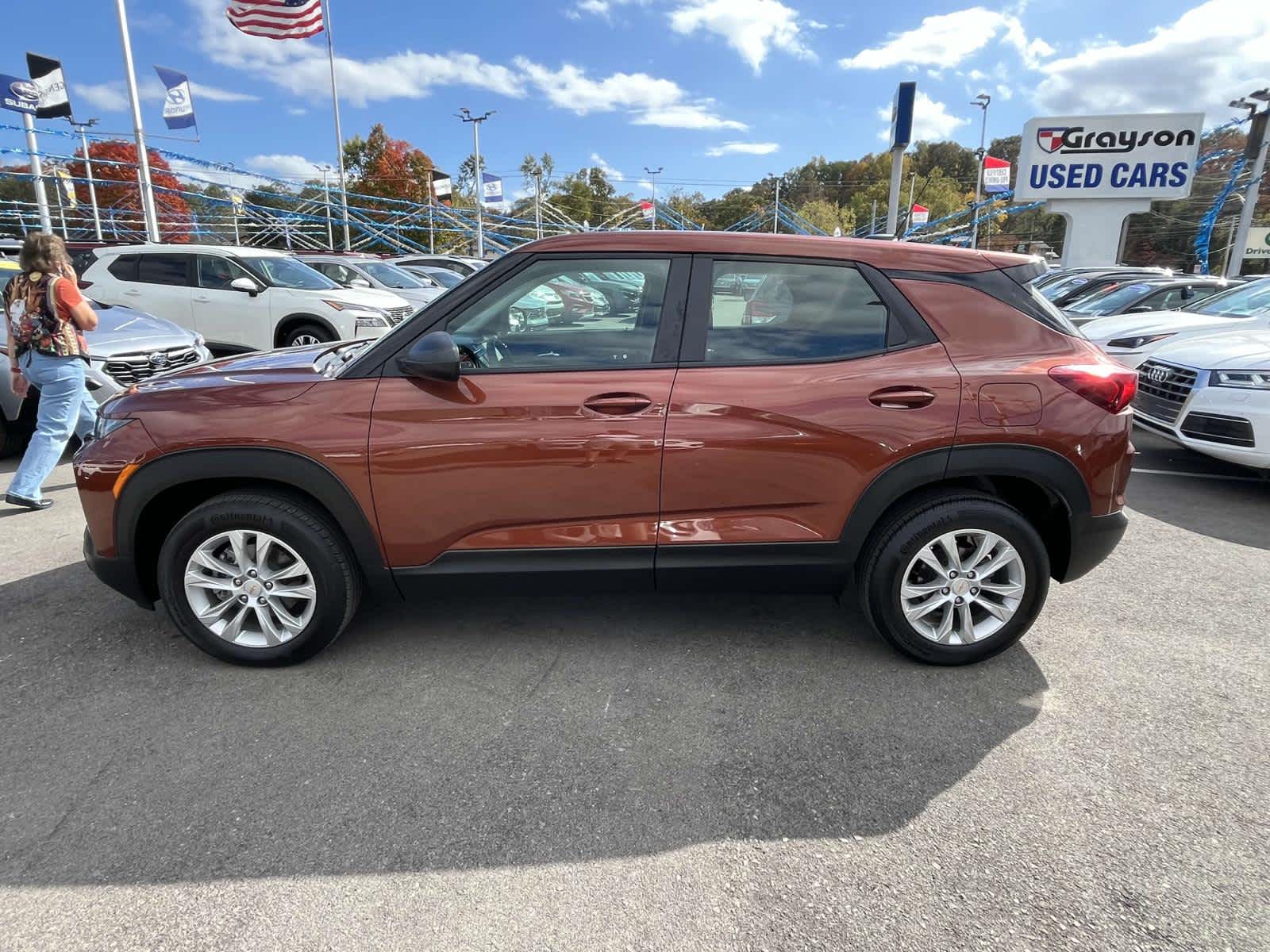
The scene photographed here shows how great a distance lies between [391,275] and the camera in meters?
14.5

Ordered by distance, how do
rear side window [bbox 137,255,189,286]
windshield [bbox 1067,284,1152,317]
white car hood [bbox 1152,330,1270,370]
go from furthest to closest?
windshield [bbox 1067,284,1152,317] → rear side window [bbox 137,255,189,286] → white car hood [bbox 1152,330,1270,370]

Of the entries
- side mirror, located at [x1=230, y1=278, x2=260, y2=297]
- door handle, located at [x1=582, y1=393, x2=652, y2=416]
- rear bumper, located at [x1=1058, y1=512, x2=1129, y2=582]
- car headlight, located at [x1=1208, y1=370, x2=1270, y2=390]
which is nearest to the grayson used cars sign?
car headlight, located at [x1=1208, y1=370, x2=1270, y2=390]

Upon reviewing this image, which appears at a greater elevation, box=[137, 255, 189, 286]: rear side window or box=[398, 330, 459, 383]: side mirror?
box=[137, 255, 189, 286]: rear side window

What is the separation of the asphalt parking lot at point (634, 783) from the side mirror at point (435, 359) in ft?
4.00

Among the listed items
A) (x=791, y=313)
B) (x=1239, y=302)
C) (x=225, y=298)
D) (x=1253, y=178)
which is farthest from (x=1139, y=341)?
(x=1253, y=178)

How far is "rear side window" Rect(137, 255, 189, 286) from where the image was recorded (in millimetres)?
9516

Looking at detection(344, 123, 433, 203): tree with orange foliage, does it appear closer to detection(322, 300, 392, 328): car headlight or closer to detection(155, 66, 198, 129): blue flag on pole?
detection(155, 66, 198, 129): blue flag on pole

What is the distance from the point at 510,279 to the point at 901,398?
1.55 metres

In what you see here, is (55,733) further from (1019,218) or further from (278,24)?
(1019,218)

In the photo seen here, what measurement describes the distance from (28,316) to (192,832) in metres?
4.28

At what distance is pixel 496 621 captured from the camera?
3506mm

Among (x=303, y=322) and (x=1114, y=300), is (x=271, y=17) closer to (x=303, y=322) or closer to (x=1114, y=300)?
(x=303, y=322)

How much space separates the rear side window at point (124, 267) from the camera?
9.58 m

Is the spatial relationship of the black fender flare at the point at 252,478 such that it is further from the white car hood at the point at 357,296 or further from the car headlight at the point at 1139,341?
the car headlight at the point at 1139,341
